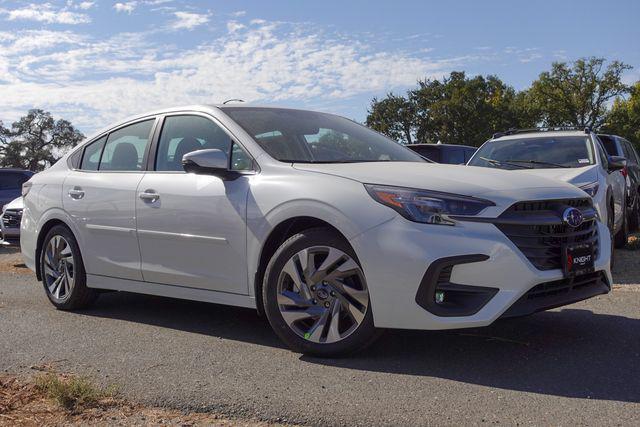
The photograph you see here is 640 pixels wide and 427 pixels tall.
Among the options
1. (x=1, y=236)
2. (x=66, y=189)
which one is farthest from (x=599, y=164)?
(x=1, y=236)

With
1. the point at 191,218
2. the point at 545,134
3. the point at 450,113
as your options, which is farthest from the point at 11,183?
the point at 450,113

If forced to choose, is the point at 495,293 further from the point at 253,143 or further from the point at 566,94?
the point at 566,94

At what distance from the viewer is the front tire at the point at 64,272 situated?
5945 millimetres

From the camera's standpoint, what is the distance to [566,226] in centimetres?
411

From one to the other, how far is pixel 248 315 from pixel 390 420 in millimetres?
2752

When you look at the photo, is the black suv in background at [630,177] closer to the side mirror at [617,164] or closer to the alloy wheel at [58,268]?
the side mirror at [617,164]

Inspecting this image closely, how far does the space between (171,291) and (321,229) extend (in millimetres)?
1485

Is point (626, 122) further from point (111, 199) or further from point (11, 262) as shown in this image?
point (111, 199)

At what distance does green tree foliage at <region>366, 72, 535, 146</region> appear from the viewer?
65.2 meters

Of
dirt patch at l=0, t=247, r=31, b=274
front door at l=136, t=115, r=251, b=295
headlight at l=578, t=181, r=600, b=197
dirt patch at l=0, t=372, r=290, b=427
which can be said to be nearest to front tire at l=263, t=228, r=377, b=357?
front door at l=136, t=115, r=251, b=295

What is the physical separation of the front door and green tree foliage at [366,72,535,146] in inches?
2385

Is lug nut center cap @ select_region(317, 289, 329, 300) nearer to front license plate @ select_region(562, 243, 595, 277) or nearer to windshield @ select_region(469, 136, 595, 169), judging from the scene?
front license plate @ select_region(562, 243, 595, 277)

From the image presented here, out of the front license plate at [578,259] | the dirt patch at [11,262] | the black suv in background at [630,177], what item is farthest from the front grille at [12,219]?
the black suv in background at [630,177]

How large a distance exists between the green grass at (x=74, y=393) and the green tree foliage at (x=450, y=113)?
62.4 meters
